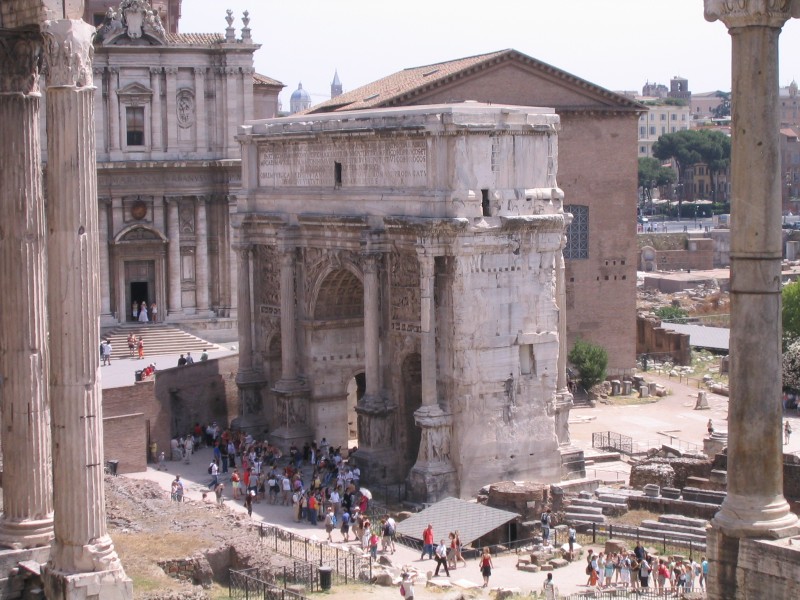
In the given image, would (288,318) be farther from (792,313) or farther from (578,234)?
(792,313)

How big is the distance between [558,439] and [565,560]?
7.34 m

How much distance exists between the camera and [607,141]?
5656 centimetres

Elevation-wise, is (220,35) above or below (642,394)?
above

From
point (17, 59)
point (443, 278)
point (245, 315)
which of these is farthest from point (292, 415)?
point (17, 59)

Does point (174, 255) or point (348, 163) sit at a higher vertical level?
point (348, 163)

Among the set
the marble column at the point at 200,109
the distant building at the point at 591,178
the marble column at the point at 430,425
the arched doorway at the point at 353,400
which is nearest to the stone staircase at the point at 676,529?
the marble column at the point at 430,425

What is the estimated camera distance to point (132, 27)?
47719 millimetres

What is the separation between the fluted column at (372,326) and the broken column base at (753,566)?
20903mm

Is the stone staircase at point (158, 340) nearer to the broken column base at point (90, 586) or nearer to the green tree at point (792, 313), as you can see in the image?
the green tree at point (792, 313)

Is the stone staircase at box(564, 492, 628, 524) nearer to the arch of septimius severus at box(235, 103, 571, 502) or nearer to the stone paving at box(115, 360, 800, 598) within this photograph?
the arch of septimius severus at box(235, 103, 571, 502)

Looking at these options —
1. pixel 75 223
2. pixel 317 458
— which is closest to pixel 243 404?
pixel 317 458

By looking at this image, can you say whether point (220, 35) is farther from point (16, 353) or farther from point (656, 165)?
point (656, 165)

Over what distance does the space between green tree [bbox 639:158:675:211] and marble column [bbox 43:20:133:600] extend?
120284mm

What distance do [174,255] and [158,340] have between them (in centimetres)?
334
